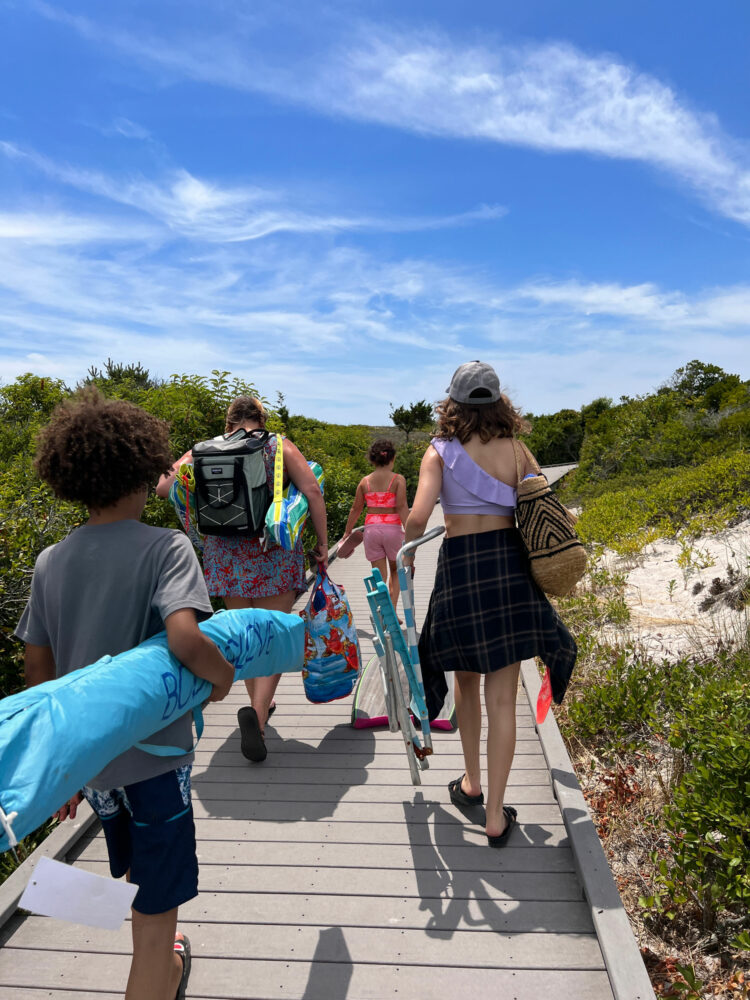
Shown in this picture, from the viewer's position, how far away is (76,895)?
4.64ft

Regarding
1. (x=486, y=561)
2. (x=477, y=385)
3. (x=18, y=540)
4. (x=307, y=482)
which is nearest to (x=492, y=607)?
(x=486, y=561)

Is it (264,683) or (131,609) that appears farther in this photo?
(264,683)

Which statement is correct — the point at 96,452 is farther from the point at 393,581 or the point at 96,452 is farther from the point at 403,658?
the point at 393,581

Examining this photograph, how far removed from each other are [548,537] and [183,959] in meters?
1.92

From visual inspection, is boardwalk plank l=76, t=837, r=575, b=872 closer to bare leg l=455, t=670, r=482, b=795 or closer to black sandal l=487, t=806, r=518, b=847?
black sandal l=487, t=806, r=518, b=847

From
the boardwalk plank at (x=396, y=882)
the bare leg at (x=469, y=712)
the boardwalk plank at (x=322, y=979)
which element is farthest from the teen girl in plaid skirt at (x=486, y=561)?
the boardwalk plank at (x=322, y=979)

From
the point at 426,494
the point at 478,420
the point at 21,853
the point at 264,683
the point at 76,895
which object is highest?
the point at 478,420

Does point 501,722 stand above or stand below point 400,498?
below

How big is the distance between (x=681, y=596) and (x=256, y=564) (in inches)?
179

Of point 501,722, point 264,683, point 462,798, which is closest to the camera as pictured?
point 501,722

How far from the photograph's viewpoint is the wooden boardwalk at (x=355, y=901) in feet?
7.20

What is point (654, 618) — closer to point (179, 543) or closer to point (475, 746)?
point (475, 746)

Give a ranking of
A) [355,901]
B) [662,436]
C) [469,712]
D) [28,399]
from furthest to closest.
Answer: [662,436], [28,399], [469,712], [355,901]

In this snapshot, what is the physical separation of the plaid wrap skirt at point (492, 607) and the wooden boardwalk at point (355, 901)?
2.63ft
